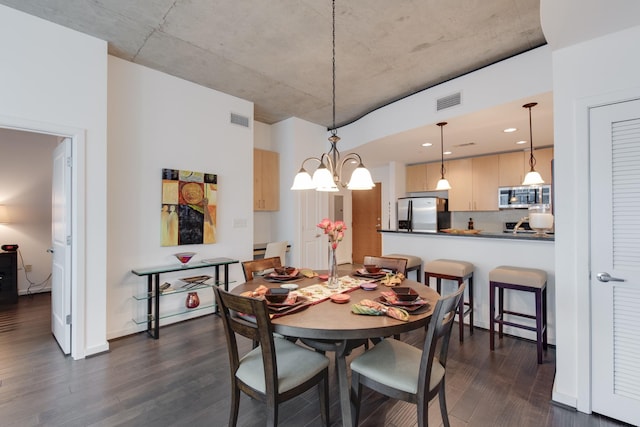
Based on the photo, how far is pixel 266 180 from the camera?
193 inches

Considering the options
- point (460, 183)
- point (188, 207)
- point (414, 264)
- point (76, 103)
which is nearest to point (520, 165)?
point (460, 183)

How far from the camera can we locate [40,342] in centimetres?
297

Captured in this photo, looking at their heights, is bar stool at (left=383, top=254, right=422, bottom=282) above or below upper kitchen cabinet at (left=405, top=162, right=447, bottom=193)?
below

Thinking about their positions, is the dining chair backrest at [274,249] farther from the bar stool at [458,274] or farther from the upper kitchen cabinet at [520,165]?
the upper kitchen cabinet at [520,165]

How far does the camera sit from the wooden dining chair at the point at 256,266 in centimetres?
259

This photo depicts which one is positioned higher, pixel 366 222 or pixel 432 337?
pixel 366 222

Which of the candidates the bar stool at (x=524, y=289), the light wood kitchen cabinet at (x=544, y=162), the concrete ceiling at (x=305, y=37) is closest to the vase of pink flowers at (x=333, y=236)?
the bar stool at (x=524, y=289)

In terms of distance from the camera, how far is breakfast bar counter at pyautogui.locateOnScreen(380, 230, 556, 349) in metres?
2.96

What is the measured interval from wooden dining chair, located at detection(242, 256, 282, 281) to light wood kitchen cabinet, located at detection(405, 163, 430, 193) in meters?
4.36

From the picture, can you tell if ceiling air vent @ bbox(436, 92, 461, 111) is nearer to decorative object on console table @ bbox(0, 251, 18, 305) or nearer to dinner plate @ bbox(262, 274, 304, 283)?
dinner plate @ bbox(262, 274, 304, 283)

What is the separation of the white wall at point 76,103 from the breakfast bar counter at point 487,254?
3.49m

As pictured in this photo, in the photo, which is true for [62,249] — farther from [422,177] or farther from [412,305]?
[422,177]

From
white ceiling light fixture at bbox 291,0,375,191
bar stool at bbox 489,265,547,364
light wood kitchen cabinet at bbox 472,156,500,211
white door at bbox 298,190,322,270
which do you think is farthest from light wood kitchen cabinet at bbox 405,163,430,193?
white ceiling light fixture at bbox 291,0,375,191

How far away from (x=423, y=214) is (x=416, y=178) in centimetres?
91
